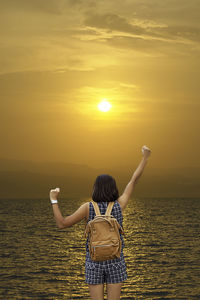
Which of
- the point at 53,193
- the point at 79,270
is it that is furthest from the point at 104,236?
the point at 79,270

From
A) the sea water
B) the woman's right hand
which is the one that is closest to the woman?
the woman's right hand

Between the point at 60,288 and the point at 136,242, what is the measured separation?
101ft

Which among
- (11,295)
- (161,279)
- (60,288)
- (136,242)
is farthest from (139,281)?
(136,242)

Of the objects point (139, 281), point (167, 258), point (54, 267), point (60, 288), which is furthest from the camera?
point (167, 258)

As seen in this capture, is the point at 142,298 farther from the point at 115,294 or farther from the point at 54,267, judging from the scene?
the point at 115,294

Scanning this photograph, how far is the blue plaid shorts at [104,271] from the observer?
18.3ft

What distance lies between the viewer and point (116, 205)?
566 cm

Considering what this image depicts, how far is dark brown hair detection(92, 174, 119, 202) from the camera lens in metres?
5.48

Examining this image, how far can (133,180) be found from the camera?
6008 mm

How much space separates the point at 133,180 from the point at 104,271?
1230 millimetres

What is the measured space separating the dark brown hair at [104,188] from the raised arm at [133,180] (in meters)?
0.26

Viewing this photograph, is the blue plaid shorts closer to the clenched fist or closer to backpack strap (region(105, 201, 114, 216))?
backpack strap (region(105, 201, 114, 216))

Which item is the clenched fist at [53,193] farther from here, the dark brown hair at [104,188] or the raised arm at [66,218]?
the dark brown hair at [104,188]

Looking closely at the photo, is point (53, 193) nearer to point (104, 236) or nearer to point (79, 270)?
point (104, 236)
